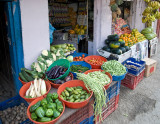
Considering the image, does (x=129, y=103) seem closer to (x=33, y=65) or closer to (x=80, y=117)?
(x=80, y=117)

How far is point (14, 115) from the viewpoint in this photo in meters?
2.63

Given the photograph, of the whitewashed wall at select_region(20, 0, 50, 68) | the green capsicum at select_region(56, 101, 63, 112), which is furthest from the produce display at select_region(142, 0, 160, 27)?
the green capsicum at select_region(56, 101, 63, 112)

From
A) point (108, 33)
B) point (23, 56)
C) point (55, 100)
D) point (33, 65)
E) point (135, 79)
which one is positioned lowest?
point (135, 79)

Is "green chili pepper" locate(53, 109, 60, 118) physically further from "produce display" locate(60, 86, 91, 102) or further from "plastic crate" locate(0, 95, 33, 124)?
"plastic crate" locate(0, 95, 33, 124)

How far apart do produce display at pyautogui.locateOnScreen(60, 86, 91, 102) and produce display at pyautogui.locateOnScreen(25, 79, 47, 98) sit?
370 millimetres

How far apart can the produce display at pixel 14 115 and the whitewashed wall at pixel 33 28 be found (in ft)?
3.15

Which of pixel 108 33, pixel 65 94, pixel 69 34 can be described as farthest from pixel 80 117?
pixel 69 34

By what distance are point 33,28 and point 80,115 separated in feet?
6.76

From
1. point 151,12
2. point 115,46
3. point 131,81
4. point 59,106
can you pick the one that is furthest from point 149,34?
point 59,106

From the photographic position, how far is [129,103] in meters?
3.61

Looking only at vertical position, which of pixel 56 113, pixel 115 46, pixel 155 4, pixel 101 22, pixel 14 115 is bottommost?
pixel 14 115

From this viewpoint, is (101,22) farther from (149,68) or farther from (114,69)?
(149,68)

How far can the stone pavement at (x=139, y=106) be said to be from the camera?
3065 mm

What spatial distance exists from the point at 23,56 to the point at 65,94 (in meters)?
1.42
